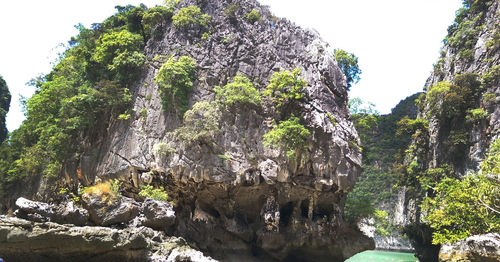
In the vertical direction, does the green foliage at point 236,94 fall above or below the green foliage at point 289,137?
above

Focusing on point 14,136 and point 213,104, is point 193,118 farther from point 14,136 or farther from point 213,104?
point 14,136

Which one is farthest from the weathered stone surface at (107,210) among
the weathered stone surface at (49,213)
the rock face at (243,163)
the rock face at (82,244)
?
the rock face at (243,163)

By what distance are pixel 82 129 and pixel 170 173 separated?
6833 mm

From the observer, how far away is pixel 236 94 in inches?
651

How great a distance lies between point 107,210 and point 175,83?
24.7 feet

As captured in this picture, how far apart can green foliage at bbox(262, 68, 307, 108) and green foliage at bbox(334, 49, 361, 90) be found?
5.75m

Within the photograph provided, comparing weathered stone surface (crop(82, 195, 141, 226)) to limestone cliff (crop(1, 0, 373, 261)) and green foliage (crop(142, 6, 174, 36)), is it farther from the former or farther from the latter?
green foliage (crop(142, 6, 174, 36))

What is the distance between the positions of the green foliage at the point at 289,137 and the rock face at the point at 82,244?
6.90 m

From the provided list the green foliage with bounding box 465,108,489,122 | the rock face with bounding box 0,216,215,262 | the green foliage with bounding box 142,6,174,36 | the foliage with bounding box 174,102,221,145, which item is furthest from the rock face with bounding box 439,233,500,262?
the green foliage with bounding box 142,6,174,36

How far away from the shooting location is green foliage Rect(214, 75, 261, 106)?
16438mm

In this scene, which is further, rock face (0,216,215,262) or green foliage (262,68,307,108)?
green foliage (262,68,307,108)

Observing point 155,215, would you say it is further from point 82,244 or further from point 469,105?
point 469,105

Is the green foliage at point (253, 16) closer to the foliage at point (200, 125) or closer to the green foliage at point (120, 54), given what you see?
the green foliage at point (120, 54)

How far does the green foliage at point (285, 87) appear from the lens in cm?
1694
